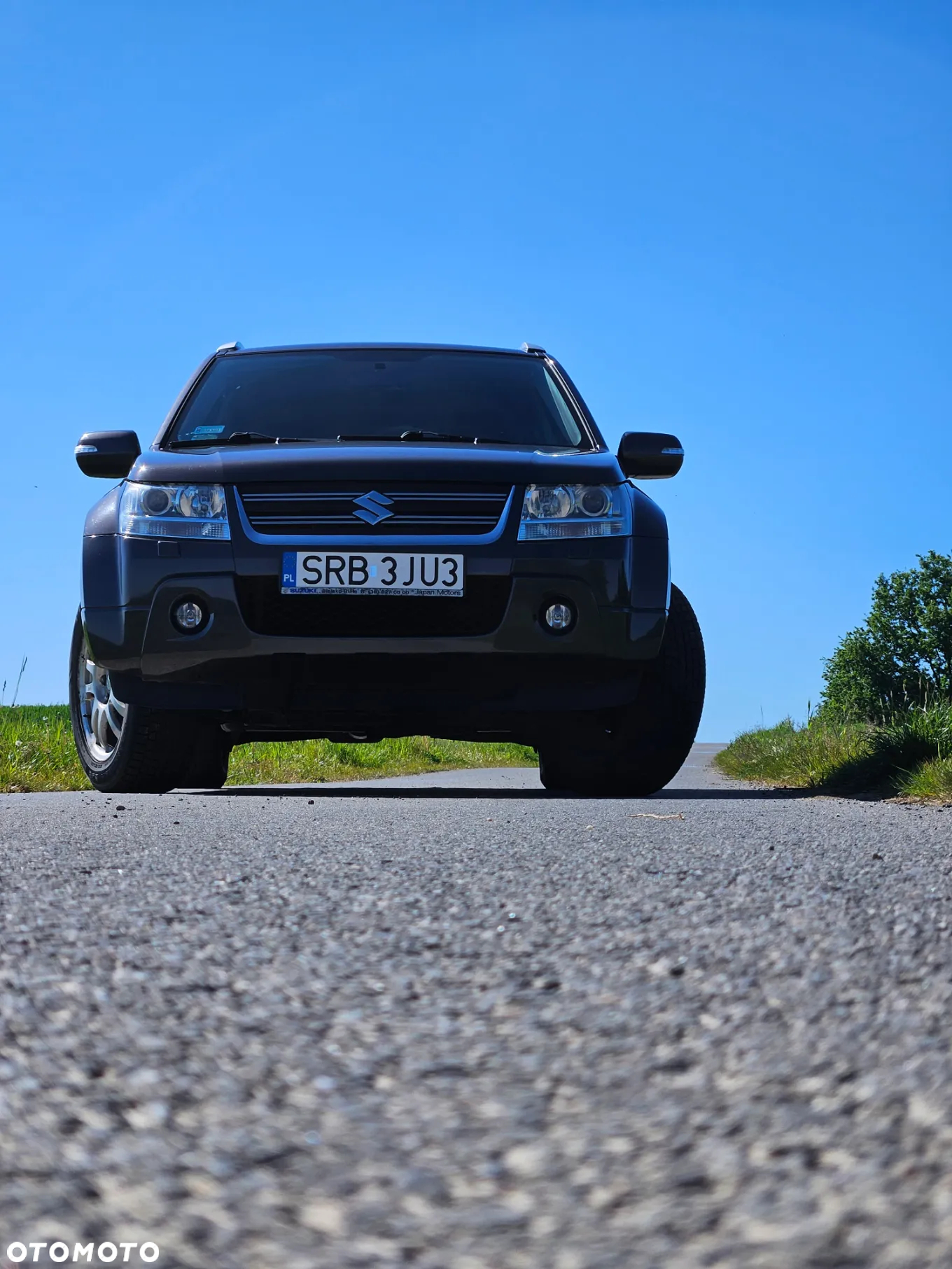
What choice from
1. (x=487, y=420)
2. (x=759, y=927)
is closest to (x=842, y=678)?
(x=487, y=420)

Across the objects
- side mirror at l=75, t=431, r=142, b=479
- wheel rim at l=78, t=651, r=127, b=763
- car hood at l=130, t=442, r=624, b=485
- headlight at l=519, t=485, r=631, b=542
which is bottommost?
wheel rim at l=78, t=651, r=127, b=763

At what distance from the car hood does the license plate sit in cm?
31

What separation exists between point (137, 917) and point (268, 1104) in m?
0.89

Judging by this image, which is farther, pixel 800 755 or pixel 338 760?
pixel 338 760

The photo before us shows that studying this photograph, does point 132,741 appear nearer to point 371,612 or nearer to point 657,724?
A: point 371,612

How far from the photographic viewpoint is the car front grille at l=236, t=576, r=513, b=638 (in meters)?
4.94

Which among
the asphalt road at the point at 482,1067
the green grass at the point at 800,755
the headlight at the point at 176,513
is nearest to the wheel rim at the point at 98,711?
the headlight at the point at 176,513

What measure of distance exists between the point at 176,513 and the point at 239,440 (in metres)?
0.60

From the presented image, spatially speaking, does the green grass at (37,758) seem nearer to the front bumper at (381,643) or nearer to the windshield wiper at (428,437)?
the front bumper at (381,643)

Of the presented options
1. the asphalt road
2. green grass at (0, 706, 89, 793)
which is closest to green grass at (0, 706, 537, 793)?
green grass at (0, 706, 89, 793)

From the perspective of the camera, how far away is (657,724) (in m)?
5.46

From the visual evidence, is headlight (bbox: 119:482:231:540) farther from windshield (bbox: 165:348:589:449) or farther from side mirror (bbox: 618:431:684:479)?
A: side mirror (bbox: 618:431:684:479)

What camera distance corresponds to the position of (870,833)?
3.50 meters

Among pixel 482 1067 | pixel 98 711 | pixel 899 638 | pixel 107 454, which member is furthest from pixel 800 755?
pixel 899 638
